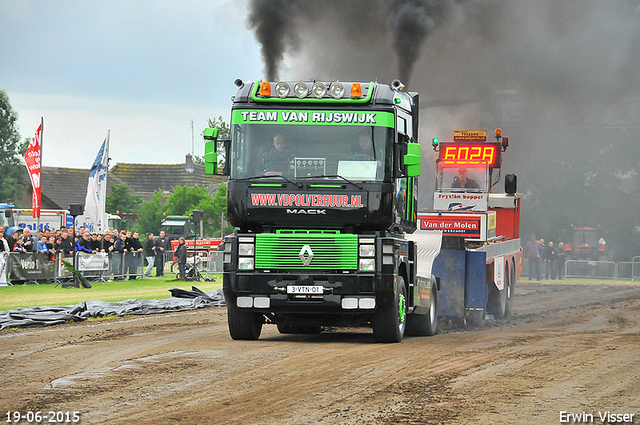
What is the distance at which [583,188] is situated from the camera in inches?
1857

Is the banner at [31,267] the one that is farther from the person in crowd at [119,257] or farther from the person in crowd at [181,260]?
the person in crowd at [181,260]

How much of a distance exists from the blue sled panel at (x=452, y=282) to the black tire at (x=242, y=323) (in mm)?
3908

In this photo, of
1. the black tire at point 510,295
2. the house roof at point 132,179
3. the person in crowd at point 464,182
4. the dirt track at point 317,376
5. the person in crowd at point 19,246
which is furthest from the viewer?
the house roof at point 132,179

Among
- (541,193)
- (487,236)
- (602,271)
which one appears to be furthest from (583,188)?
(487,236)

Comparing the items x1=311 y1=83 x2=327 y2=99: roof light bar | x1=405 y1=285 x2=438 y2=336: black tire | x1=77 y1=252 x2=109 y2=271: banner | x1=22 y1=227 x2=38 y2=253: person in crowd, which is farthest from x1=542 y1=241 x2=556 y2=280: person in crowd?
x1=311 y1=83 x2=327 y2=99: roof light bar

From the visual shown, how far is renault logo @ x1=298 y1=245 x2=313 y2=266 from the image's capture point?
38.9 feet

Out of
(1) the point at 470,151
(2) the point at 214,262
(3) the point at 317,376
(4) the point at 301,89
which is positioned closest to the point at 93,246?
(2) the point at 214,262

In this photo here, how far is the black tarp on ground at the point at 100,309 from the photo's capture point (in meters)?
15.3

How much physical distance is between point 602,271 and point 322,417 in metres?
33.0

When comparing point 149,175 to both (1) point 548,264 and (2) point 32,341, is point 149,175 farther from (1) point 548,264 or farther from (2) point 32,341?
(2) point 32,341

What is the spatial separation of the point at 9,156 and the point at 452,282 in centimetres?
5048

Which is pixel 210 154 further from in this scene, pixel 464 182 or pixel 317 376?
pixel 464 182

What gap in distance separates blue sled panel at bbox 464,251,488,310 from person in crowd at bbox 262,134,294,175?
4885mm

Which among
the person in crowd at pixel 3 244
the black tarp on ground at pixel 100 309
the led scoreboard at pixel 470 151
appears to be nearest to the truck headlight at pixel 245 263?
the black tarp on ground at pixel 100 309
